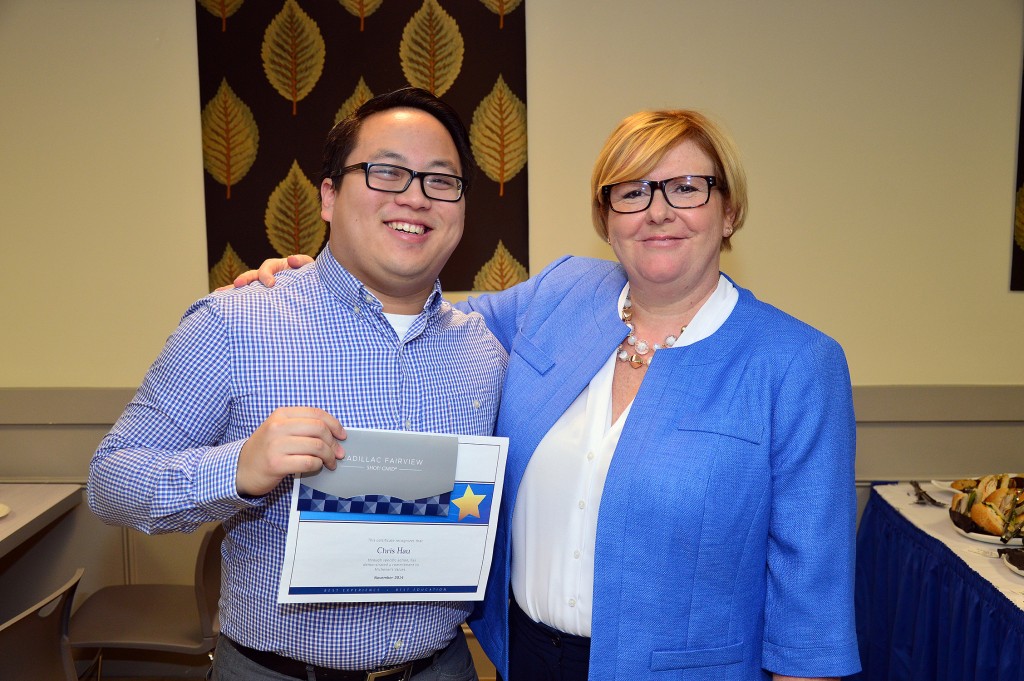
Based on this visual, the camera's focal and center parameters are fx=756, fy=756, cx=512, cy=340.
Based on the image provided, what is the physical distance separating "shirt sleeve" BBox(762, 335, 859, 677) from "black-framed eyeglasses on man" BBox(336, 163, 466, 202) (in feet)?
2.56

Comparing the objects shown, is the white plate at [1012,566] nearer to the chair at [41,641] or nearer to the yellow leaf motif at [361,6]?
the chair at [41,641]

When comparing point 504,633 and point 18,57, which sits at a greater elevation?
point 18,57

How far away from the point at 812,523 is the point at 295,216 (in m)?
2.57

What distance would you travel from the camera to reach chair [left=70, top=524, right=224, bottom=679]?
268cm

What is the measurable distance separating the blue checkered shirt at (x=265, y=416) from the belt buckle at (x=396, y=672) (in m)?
0.01

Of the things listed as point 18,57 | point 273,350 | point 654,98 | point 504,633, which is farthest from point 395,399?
point 18,57

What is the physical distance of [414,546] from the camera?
54.2 inches

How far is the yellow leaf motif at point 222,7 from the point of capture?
3.20 metres

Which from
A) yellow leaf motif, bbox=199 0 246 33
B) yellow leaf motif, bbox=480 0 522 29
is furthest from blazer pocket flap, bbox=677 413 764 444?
yellow leaf motif, bbox=199 0 246 33

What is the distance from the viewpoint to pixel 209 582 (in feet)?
9.07

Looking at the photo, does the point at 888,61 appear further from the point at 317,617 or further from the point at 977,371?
the point at 317,617

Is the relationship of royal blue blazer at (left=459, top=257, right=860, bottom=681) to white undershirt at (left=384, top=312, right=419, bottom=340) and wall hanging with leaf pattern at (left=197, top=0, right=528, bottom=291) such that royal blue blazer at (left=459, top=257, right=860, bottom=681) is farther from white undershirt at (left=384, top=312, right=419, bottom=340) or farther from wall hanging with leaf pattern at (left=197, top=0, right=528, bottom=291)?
wall hanging with leaf pattern at (left=197, top=0, right=528, bottom=291)

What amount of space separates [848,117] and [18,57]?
3566mm

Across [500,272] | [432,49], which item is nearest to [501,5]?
[432,49]
